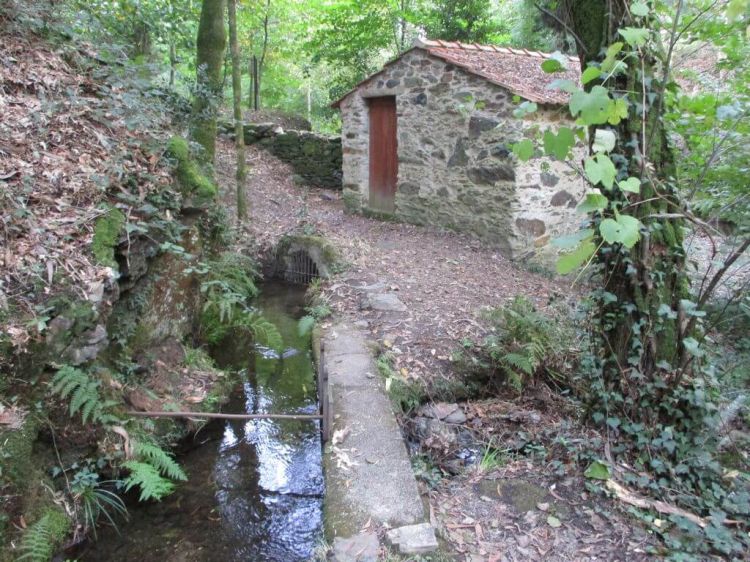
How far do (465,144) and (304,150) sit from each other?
562 cm

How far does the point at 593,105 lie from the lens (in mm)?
1774

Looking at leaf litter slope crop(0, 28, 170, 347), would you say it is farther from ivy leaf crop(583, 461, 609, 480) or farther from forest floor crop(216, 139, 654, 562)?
ivy leaf crop(583, 461, 609, 480)

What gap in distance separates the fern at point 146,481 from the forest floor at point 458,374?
1722 mm

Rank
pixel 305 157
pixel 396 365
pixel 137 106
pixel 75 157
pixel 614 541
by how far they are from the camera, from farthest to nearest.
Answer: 1. pixel 305 157
2. pixel 137 106
3. pixel 396 365
4. pixel 75 157
5. pixel 614 541

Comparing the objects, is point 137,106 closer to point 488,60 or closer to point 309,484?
point 309,484

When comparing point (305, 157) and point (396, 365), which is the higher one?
point (305, 157)

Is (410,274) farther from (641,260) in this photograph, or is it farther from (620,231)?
(620,231)

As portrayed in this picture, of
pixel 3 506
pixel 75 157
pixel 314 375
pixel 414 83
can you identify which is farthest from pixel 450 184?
pixel 3 506

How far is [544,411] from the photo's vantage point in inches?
167

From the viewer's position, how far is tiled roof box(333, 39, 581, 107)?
24.3 ft

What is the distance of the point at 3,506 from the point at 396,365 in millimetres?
2784

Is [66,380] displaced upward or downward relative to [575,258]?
downward

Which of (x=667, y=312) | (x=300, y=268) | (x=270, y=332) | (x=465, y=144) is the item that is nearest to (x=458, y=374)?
(x=667, y=312)

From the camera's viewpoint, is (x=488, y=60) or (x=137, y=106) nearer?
(x=137, y=106)
